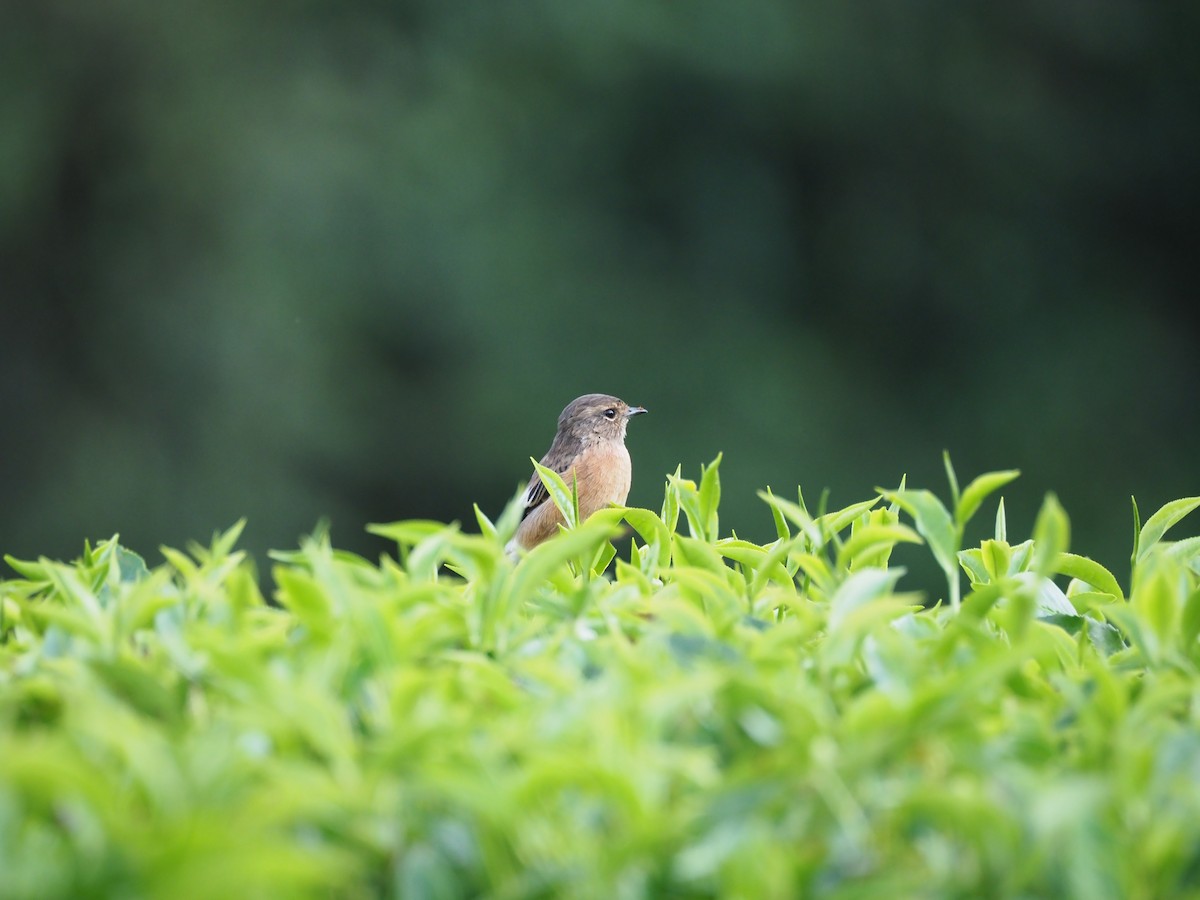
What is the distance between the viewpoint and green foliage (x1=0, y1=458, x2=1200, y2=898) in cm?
119

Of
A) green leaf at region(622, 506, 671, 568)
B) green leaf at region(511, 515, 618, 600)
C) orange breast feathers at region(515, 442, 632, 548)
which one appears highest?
orange breast feathers at region(515, 442, 632, 548)

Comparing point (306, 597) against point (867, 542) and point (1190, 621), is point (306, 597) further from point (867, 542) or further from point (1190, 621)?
point (1190, 621)

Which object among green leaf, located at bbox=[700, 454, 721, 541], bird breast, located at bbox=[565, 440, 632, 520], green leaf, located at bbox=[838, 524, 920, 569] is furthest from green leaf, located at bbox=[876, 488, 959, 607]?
bird breast, located at bbox=[565, 440, 632, 520]

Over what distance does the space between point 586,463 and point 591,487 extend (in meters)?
0.16

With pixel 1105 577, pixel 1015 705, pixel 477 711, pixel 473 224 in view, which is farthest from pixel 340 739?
pixel 473 224

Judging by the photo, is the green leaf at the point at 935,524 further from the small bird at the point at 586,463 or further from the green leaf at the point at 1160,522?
the small bird at the point at 586,463

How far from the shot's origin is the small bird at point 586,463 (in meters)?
5.95

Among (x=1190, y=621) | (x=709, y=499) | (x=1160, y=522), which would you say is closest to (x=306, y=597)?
(x=709, y=499)

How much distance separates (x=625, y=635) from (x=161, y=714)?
67 centimetres

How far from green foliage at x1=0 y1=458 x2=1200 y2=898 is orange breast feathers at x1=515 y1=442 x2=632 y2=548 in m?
4.06

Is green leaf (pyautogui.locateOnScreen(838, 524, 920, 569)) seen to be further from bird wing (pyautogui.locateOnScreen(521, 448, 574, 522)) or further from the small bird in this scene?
bird wing (pyautogui.locateOnScreen(521, 448, 574, 522))

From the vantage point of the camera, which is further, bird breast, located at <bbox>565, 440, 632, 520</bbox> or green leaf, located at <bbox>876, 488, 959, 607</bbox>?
bird breast, located at <bbox>565, 440, 632, 520</bbox>

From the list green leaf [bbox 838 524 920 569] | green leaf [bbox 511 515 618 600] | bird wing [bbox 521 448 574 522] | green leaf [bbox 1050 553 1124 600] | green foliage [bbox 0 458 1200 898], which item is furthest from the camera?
bird wing [bbox 521 448 574 522]

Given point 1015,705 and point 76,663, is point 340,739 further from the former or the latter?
point 1015,705
